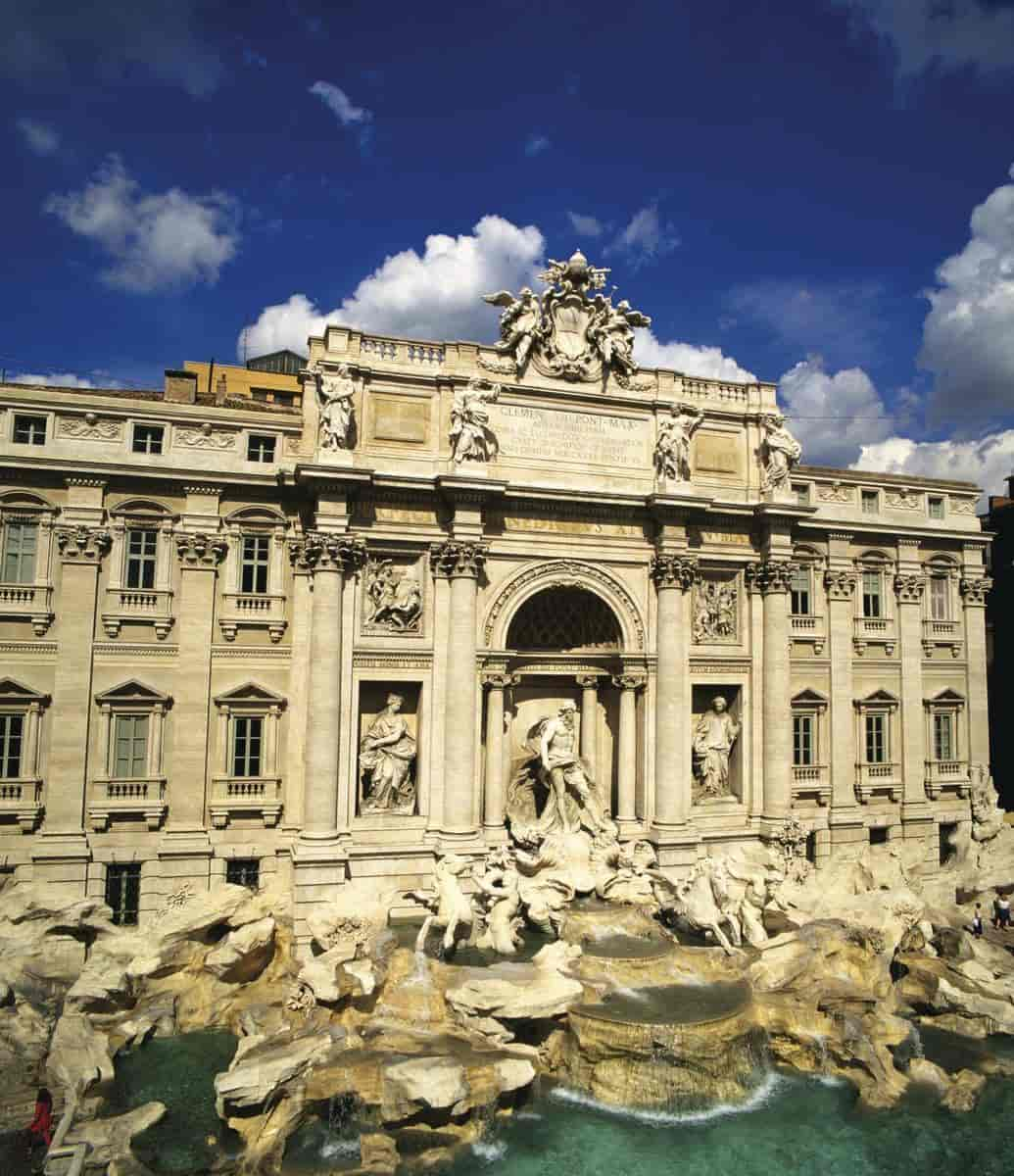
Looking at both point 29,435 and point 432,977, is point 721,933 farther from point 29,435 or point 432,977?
point 29,435

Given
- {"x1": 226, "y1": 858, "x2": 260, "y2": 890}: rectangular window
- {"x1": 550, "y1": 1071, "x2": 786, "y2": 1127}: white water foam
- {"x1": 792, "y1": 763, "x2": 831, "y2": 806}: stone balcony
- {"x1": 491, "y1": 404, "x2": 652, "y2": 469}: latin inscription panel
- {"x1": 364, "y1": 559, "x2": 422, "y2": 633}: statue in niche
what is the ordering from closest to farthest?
1. {"x1": 550, "y1": 1071, "x2": 786, "y2": 1127}: white water foam
2. {"x1": 226, "y1": 858, "x2": 260, "y2": 890}: rectangular window
3. {"x1": 364, "y1": 559, "x2": 422, "y2": 633}: statue in niche
4. {"x1": 491, "y1": 404, "x2": 652, "y2": 469}: latin inscription panel
5. {"x1": 792, "y1": 763, "x2": 831, "y2": 806}: stone balcony

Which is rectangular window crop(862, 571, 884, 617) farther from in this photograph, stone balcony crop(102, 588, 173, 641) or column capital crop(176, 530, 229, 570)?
stone balcony crop(102, 588, 173, 641)

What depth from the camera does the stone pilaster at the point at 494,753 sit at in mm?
22438

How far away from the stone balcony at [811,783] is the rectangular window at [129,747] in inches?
689

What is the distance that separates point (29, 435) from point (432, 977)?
1501 centimetres

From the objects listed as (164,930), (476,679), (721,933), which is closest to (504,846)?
(476,679)

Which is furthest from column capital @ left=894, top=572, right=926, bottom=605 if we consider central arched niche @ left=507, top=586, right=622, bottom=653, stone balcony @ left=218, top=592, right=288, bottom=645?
stone balcony @ left=218, top=592, right=288, bottom=645

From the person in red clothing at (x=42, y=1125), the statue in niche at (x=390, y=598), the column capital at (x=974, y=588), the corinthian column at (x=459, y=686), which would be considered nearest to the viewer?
the person in red clothing at (x=42, y=1125)

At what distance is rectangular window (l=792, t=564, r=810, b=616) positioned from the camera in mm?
26344

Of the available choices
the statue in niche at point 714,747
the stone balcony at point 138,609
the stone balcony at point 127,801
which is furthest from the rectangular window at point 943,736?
the stone balcony at point 138,609

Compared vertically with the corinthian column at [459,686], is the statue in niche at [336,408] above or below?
above

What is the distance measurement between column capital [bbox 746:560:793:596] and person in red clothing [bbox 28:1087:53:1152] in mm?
19826

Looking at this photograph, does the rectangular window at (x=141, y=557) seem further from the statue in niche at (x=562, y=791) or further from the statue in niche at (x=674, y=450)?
the statue in niche at (x=674, y=450)

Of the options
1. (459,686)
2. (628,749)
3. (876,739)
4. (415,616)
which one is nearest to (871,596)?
(876,739)
